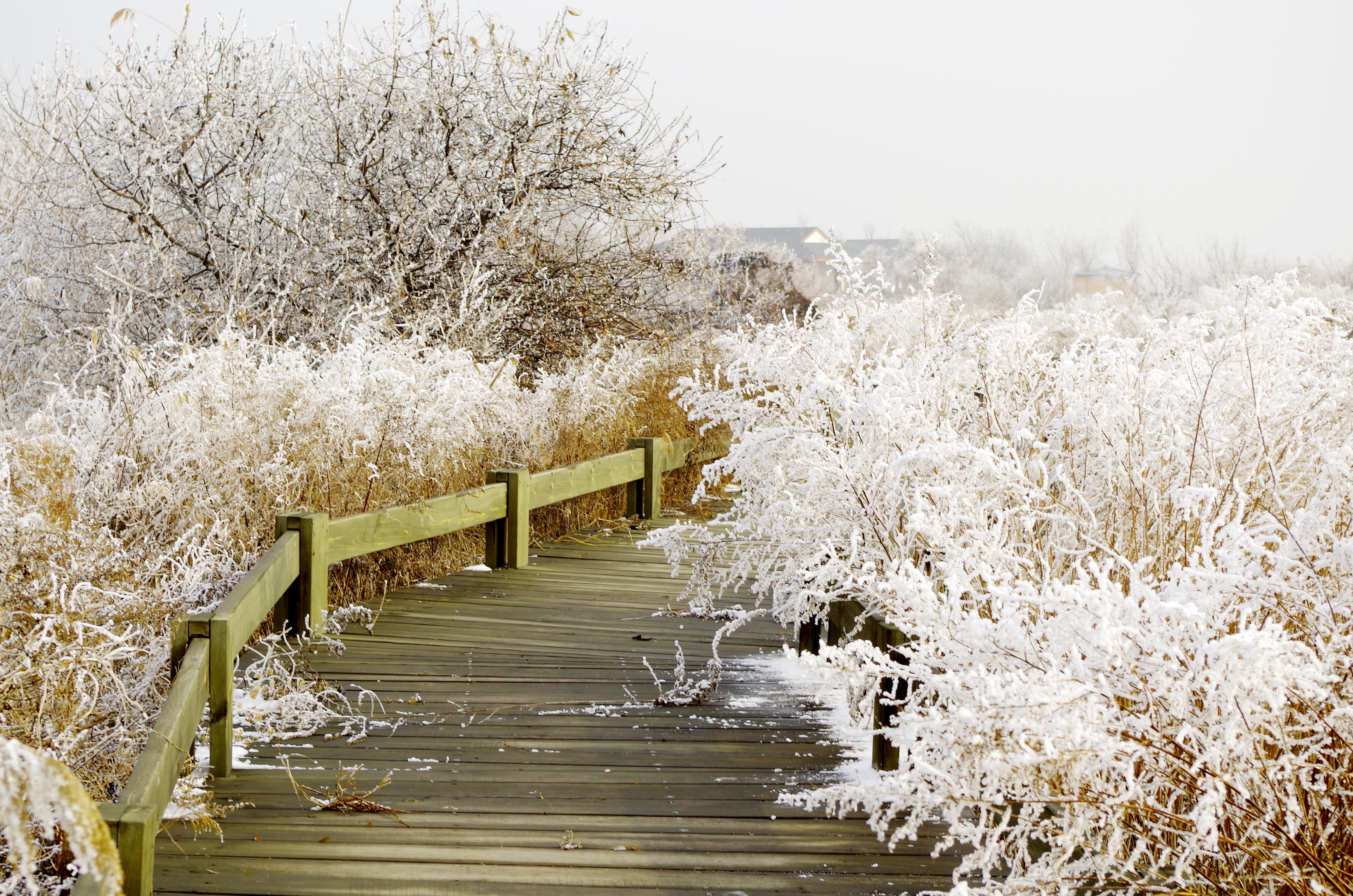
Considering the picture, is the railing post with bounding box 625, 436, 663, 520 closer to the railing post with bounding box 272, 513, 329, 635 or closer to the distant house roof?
the railing post with bounding box 272, 513, 329, 635

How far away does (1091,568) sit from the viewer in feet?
7.64

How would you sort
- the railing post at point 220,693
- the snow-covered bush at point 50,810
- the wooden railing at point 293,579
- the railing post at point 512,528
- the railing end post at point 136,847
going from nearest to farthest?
the snow-covered bush at point 50,810, the railing end post at point 136,847, the wooden railing at point 293,579, the railing post at point 220,693, the railing post at point 512,528

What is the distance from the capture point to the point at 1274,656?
5.95ft

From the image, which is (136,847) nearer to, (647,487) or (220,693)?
(220,693)

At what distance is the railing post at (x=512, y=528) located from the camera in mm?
6895

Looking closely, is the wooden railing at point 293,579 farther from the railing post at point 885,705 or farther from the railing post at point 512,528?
the railing post at point 885,705

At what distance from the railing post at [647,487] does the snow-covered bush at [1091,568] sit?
3.86 m

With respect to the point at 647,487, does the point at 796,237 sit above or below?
above

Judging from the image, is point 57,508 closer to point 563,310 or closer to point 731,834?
point 731,834

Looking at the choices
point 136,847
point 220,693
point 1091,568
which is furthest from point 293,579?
point 1091,568

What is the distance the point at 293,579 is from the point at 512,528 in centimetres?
220

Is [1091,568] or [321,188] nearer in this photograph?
[1091,568]

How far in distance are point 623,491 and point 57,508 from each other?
5.45 metres

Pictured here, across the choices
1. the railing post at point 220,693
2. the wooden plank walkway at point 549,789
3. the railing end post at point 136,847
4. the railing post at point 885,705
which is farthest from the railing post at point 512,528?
the railing end post at point 136,847
